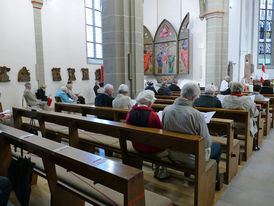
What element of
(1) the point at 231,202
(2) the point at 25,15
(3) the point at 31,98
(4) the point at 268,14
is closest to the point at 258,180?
(1) the point at 231,202

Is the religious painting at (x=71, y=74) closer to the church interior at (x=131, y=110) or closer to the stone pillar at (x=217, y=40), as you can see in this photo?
the church interior at (x=131, y=110)

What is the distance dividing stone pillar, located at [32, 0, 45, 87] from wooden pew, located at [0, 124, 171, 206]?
8477 mm

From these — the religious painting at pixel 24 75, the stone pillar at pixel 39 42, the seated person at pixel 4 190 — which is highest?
the stone pillar at pixel 39 42

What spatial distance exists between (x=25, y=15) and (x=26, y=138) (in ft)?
31.4

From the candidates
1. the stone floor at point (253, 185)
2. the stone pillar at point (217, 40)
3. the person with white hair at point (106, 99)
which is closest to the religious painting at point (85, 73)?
the stone pillar at point (217, 40)

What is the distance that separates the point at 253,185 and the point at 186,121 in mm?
1571

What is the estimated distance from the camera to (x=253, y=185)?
3090 mm

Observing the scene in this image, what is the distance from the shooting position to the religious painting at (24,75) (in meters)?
9.72

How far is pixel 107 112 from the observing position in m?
4.12

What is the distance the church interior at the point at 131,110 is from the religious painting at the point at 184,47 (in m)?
0.07

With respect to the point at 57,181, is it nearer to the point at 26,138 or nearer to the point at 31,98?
the point at 26,138

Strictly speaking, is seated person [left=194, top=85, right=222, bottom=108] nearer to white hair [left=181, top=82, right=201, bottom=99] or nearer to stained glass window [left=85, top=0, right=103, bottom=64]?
white hair [left=181, top=82, right=201, bottom=99]

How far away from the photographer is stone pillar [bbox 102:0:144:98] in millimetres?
5879

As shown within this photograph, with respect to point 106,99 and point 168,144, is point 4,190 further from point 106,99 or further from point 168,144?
point 106,99
